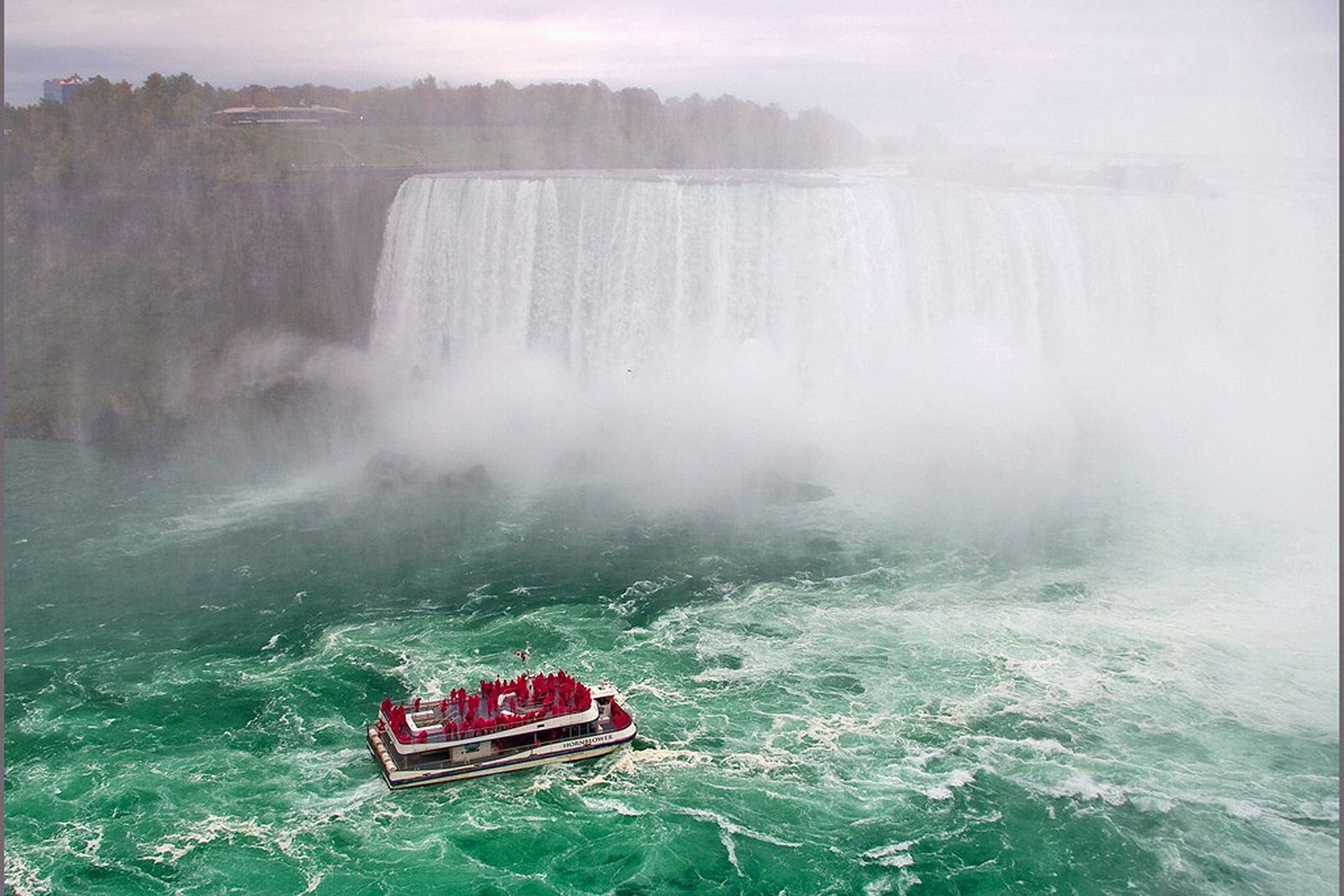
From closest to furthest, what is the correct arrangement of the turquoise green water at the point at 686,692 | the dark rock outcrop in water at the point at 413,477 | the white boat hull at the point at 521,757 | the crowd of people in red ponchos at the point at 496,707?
the turquoise green water at the point at 686,692, the white boat hull at the point at 521,757, the crowd of people in red ponchos at the point at 496,707, the dark rock outcrop in water at the point at 413,477

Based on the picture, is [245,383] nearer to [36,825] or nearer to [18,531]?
[18,531]

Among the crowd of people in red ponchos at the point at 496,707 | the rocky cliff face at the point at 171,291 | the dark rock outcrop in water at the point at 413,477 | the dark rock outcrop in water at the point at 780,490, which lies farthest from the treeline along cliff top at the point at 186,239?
the crowd of people in red ponchos at the point at 496,707

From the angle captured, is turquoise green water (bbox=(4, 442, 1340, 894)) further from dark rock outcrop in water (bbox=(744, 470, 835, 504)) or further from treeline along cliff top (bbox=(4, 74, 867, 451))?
treeline along cliff top (bbox=(4, 74, 867, 451))

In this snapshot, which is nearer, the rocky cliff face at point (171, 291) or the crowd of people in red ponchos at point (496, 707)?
the crowd of people in red ponchos at point (496, 707)

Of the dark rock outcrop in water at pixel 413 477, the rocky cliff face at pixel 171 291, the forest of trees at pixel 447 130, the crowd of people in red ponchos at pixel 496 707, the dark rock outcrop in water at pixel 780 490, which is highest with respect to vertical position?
the forest of trees at pixel 447 130

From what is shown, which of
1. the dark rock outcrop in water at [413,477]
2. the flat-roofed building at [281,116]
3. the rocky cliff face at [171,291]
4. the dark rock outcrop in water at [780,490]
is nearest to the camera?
the dark rock outcrop in water at [780,490]

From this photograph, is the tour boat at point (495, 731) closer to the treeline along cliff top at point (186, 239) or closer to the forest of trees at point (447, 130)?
the treeline along cliff top at point (186, 239)

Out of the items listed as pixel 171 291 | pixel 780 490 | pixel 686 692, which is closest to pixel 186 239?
pixel 171 291

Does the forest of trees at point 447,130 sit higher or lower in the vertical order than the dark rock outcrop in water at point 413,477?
higher
